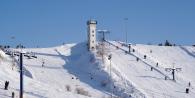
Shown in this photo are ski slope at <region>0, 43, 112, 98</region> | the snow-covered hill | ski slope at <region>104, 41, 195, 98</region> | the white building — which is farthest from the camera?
the white building

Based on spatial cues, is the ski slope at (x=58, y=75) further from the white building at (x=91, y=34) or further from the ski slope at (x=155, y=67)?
the ski slope at (x=155, y=67)

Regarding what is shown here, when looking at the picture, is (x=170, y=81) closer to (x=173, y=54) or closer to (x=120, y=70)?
(x=120, y=70)

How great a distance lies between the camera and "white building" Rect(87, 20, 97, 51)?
91275mm

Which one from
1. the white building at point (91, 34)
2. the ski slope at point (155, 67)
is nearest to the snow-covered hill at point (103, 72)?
the ski slope at point (155, 67)

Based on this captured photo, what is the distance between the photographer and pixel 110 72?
70625 mm

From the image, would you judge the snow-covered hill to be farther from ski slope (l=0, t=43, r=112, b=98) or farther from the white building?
the white building

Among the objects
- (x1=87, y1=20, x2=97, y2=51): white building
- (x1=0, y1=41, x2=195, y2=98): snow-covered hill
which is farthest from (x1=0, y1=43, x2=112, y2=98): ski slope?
(x1=87, y1=20, x2=97, y2=51): white building

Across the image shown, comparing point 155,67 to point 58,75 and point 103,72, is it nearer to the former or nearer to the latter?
point 103,72

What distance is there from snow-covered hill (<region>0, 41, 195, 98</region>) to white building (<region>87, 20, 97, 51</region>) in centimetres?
125

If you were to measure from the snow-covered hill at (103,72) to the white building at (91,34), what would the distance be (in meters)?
1.25

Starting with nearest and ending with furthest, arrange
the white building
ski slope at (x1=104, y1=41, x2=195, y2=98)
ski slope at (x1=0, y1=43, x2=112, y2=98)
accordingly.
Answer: ski slope at (x1=0, y1=43, x2=112, y2=98), ski slope at (x1=104, y1=41, x2=195, y2=98), the white building

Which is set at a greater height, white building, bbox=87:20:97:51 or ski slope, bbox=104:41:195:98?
white building, bbox=87:20:97:51

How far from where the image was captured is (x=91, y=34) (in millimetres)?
92000

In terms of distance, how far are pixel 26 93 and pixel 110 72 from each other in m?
29.8
